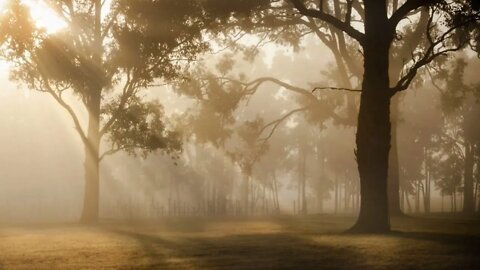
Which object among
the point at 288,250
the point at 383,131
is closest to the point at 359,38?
the point at 383,131

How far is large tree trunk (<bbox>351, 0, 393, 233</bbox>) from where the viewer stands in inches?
881

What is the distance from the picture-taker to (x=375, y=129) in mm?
22375

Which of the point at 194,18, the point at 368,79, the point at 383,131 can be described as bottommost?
the point at 383,131

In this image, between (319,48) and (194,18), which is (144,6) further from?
(319,48)

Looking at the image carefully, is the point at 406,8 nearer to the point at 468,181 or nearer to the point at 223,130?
the point at 223,130

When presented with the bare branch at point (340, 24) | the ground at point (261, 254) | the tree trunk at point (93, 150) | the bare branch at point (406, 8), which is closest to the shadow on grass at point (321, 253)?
the ground at point (261, 254)

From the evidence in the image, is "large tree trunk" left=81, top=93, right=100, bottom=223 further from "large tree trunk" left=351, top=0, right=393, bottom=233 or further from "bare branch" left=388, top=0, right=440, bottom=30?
"bare branch" left=388, top=0, right=440, bottom=30

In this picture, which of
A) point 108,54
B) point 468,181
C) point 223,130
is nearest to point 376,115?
point 108,54

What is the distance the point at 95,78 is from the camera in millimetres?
33531

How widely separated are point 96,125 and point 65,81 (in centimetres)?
474

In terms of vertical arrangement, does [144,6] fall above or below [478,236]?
above

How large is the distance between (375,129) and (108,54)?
676 inches

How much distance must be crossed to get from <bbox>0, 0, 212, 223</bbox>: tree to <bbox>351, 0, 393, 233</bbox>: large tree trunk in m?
7.56

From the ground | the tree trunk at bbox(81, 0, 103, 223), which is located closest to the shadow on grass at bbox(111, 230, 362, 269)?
the ground
